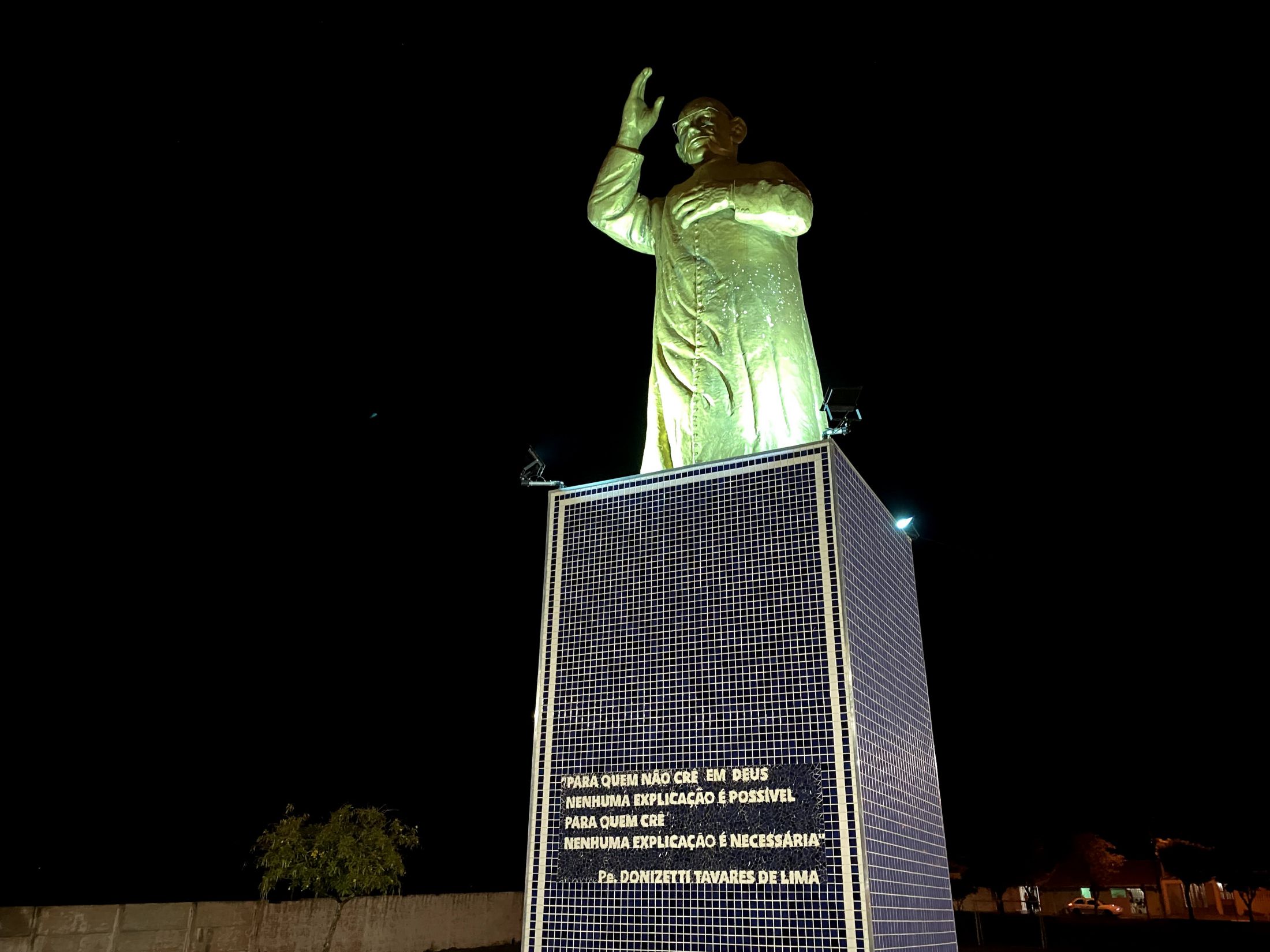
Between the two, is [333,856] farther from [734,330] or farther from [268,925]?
[734,330]

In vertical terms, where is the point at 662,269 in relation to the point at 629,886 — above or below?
above

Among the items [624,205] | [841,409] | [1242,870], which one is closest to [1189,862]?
[1242,870]

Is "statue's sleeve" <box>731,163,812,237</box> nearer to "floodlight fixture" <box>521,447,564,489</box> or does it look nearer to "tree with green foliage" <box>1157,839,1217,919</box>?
"floodlight fixture" <box>521,447,564,489</box>

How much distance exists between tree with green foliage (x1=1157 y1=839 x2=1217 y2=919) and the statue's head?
31684mm

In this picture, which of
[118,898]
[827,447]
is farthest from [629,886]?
[118,898]

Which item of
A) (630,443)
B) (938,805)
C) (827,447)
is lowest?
(938,805)

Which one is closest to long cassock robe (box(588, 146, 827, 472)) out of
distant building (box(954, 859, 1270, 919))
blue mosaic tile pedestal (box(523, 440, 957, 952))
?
blue mosaic tile pedestal (box(523, 440, 957, 952))

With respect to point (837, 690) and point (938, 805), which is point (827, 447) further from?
point (938, 805)

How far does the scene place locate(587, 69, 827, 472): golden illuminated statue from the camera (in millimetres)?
7590

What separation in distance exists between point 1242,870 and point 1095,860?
10804 mm

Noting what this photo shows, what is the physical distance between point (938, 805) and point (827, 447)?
11.3 ft

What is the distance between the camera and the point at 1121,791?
27.7 meters

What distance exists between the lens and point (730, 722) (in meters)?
5.96

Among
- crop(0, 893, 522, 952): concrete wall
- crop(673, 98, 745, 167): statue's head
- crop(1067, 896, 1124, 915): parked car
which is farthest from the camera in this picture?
crop(1067, 896, 1124, 915): parked car
